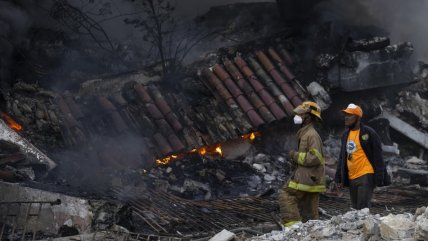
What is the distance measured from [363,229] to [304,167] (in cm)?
196

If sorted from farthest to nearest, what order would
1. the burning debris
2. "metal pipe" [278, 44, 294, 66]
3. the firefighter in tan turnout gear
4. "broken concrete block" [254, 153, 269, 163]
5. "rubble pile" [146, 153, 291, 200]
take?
"metal pipe" [278, 44, 294, 66] < "broken concrete block" [254, 153, 269, 163] < "rubble pile" [146, 153, 291, 200] < the burning debris < the firefighter in tan turnout gear

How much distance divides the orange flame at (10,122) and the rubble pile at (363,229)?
4662 mm

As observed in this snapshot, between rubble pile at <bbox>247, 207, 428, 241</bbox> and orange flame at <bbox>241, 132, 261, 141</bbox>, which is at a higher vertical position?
orange flame at <bbox>241, 132, 261, 141</bbox>

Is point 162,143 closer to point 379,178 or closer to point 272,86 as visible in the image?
point 272,86

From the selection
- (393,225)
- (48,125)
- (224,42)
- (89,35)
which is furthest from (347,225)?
(89,35)

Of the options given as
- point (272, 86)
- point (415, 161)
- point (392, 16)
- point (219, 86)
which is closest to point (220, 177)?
point (219, 86)

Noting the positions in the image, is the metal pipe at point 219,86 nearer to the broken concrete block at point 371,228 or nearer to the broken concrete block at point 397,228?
the broken concrete block at point 371,228

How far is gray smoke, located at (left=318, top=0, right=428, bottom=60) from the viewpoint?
11.6 m

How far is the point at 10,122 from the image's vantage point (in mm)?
8703

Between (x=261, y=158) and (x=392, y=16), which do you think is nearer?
(x=261, y=158)

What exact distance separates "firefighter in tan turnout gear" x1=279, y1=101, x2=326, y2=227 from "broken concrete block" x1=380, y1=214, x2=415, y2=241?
6.74ft

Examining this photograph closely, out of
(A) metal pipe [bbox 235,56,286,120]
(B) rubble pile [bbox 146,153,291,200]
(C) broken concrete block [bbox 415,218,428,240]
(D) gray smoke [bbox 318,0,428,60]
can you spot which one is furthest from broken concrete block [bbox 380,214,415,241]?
(D) gray smoke [bbox 318,0,428,60]

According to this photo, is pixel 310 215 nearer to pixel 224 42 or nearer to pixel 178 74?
pixel 178 74

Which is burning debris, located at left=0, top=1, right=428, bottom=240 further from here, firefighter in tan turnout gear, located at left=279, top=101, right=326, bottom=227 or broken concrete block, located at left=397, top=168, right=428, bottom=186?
firefighter in tan turnout gear, located at left=279, top=101, right=326, bottom=227
